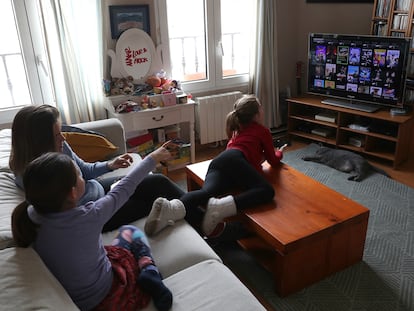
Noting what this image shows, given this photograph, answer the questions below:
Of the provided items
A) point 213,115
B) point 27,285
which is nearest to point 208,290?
point 27,285

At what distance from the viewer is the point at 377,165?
352 centimetres

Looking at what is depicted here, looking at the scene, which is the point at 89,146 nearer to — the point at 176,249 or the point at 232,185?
the point at 232,185

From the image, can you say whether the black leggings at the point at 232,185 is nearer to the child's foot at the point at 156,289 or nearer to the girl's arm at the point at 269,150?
the girl's arm at the point at 269,150

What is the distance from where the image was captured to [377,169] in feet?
11.1

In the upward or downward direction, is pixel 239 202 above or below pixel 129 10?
below

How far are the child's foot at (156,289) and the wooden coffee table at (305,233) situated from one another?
0.66 m

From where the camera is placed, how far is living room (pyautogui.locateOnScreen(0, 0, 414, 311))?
1.39 m

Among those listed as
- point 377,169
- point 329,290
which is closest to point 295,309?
point 329,290

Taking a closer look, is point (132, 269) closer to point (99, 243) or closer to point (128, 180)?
point (99, 243)

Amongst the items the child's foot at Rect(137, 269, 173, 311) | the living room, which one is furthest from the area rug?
the child's foot at Rect(137, 269, 173, 311)

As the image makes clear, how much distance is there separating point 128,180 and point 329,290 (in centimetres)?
126

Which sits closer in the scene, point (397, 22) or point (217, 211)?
point (217, 211)

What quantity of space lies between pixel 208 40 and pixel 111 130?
1609 millimetres

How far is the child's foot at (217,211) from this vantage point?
6.77 ft
